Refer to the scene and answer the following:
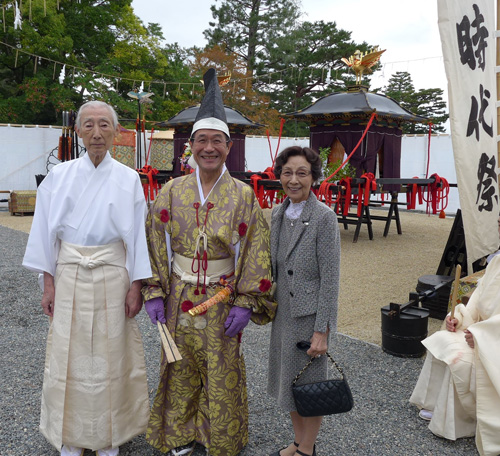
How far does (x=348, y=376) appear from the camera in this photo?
10.4 ft

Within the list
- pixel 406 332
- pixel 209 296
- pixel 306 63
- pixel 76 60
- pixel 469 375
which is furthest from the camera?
pixel 306 63

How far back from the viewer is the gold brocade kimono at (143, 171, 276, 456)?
6.88 ft

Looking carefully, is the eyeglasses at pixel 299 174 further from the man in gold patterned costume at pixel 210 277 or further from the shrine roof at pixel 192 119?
the shrine roof at pixel 192 119

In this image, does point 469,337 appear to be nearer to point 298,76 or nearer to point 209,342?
point 209,342

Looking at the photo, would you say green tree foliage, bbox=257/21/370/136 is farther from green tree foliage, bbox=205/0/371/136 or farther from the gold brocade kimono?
the gold brocade kimono

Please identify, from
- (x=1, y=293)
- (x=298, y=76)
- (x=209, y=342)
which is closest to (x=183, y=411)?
(x=209, y=342)

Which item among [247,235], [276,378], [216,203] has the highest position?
[216,203]

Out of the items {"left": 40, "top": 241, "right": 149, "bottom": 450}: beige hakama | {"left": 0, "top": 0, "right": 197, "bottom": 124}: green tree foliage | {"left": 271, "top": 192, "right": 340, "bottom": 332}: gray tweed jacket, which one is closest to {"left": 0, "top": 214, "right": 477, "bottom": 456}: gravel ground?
{"left": 40, "top": 241, "right": 149, "bottom": 450}: beige hakama

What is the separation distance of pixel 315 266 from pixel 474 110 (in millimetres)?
1551

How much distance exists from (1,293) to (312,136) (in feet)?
21.9

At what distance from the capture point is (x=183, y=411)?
225 cm

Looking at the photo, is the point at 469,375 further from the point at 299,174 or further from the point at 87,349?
the point at 87,349

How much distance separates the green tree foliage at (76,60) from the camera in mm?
14352

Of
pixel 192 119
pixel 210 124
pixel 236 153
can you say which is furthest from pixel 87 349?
pixel 236 153
